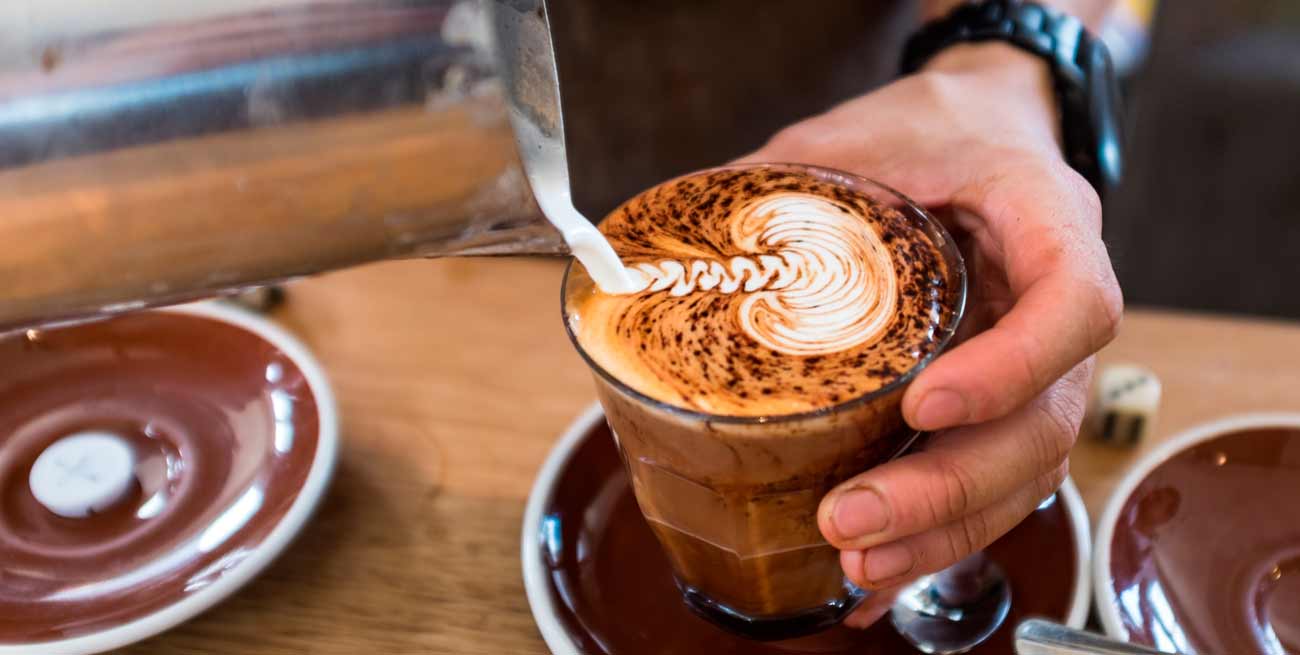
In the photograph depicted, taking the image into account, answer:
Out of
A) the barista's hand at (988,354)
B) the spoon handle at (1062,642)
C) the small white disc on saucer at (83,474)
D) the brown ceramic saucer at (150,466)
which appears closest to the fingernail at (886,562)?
the barista's hand at (988,354)

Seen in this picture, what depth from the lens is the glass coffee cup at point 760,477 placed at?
700 mm

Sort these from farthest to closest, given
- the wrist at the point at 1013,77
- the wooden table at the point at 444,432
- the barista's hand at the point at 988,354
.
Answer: the wrist at the point at 1013,77 < the wooden table at the point at 444,432 < the barista's hand at the point at 988,354

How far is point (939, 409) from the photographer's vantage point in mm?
688

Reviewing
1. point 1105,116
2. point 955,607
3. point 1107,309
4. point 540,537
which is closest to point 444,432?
point 540,537

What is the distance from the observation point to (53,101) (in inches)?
23.7

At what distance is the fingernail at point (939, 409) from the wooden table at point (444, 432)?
38 cm

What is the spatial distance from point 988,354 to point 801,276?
0.19 meters

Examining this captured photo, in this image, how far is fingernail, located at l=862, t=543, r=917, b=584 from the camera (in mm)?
769

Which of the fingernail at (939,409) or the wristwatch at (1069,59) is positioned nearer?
the fingernail at (939,409)

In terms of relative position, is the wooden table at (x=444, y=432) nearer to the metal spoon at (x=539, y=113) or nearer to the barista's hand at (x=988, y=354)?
the barista's hand at (x=988, y=354)

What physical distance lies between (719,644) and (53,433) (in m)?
0.71

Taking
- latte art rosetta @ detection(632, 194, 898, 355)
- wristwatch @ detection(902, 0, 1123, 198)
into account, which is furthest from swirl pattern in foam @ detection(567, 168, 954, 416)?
wristwatch @ detection(902, 0, 1123, 198)

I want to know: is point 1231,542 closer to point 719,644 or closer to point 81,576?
point 719,644

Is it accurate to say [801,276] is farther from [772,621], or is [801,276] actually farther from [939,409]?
[772,621]
